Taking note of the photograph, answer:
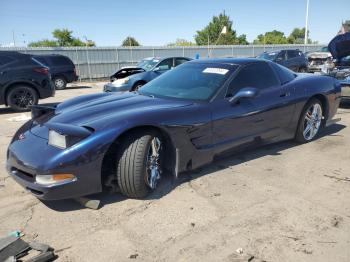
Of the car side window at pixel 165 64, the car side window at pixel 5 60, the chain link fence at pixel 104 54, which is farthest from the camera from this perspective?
the chain link fence at pixel 104 54

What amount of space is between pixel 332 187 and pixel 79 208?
271 cm

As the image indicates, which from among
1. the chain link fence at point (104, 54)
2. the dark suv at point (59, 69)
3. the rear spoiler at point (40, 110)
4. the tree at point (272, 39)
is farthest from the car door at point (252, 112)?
the tree at point (272, 39)

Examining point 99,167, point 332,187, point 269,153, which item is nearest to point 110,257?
point 99,167

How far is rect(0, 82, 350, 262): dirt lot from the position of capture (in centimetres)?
277

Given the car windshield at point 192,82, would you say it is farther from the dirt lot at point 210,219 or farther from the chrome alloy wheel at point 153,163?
the dirt lot at point 210,219

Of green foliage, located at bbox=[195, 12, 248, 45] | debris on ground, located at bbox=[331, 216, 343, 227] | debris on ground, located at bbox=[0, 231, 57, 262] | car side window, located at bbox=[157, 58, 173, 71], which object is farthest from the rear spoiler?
green foliage, located at bbox=[195, 12, 248, 45]

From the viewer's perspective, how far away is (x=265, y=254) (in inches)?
107

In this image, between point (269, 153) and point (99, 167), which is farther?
point (269, 153)

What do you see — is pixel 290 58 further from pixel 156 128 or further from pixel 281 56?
pixel 156 128

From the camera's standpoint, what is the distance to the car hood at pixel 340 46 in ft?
30.2

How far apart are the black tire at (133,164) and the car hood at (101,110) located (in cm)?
24

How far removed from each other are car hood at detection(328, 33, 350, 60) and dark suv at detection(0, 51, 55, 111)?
25.6 ft

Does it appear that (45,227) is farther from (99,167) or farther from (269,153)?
(269,153)

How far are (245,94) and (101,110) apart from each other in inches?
64.6
